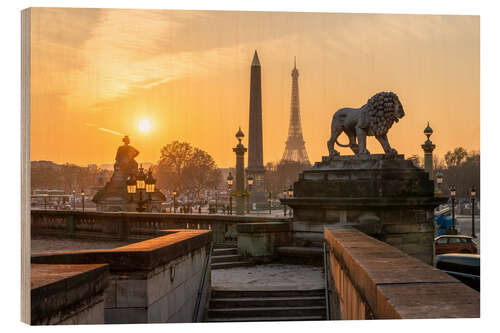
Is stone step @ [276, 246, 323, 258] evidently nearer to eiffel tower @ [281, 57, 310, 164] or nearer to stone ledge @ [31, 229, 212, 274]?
stone ledge @ [31, 229, 212, 274]

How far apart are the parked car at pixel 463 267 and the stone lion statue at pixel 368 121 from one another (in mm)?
2511

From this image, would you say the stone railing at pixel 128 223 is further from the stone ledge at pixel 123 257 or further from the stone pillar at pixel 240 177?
the stone pillar at pixel 240 177

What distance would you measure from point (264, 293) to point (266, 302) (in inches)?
9.6

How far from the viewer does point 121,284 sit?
5555 millimetres

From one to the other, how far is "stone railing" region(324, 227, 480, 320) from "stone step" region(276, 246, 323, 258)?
16.0 ft

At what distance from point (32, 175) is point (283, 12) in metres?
4.90

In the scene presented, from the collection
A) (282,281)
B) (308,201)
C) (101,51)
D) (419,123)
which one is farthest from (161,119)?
(419,123)

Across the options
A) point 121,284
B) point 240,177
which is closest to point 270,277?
point 121,284

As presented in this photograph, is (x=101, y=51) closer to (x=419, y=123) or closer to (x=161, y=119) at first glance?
(x=161, y=119)

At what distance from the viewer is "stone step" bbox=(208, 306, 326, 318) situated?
26.3 feet

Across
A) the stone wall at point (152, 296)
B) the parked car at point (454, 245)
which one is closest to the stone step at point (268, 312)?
the stone wall at point (152, 296)

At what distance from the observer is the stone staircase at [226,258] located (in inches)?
432

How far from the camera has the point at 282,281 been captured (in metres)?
9.51

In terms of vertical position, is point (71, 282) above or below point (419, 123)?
below
